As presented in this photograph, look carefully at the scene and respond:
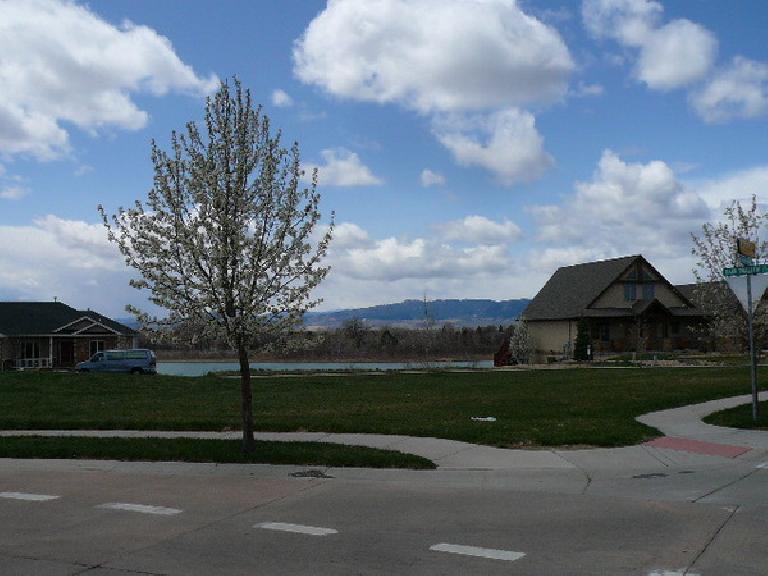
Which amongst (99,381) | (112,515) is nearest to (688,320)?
(99,381)

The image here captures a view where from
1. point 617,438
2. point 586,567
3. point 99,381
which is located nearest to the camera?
point 586,567

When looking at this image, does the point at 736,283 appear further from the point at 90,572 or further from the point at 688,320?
the point at 688,320

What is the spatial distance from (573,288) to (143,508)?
56.3m

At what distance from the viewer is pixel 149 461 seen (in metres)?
12.8

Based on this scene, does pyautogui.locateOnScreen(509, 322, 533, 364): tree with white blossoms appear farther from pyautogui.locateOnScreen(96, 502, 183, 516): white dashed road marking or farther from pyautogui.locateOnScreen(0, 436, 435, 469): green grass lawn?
pyautogui.locateOnScreen(96, 502, 183, 516): white dashed road marking

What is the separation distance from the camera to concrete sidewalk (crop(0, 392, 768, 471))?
1192cm

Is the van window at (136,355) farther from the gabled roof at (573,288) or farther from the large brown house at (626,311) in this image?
the gabled roof at (573,288)

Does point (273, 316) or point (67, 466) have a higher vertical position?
point (273, 316)

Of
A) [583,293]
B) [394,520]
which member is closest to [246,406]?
[394,520]

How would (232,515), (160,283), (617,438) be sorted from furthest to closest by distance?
(617,438), (160,283), (232,515)

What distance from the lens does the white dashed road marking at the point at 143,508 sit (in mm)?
9227

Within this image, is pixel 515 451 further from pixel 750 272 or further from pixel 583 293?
pixel 583 293

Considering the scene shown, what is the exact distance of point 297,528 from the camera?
27.4 feet

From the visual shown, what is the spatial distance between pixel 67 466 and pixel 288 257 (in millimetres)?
4818
